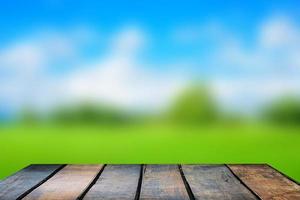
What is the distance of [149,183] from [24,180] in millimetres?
457

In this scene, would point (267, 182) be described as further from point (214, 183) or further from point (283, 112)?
point (283, 112)

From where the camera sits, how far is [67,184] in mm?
1624

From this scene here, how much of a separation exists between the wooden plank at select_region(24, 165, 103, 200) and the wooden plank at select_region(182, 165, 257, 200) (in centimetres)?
37

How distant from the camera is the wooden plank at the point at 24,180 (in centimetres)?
144

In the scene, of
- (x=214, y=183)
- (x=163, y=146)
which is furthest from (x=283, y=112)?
(x=214, y=183)

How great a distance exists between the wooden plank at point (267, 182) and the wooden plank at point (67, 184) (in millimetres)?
562

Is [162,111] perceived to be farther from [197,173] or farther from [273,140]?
[197,173]

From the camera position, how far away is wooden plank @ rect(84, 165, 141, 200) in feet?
4.63

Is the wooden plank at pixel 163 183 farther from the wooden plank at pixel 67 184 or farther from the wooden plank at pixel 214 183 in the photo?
the wooden plank at pixel 67 184

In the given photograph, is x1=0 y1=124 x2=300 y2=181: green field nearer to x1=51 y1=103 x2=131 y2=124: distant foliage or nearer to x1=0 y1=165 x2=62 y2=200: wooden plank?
x1=51 y1=103 x2=131 y2=124: distant foliage

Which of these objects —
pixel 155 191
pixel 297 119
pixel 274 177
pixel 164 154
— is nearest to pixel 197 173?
pixel 274 177

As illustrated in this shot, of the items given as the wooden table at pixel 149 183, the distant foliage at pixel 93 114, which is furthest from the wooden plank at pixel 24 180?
the distant foliage at pixel 93 114

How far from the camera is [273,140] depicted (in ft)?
11.3

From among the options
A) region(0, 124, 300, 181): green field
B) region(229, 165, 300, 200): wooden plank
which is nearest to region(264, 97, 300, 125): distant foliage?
region(0, 124, 300, 181): green field
